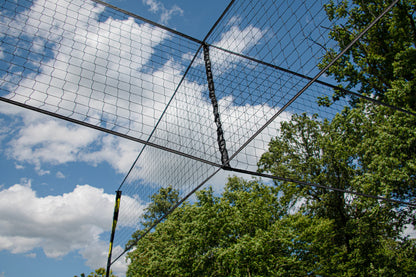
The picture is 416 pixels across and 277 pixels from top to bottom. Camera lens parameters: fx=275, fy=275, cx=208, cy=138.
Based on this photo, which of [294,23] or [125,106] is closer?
[294,23]

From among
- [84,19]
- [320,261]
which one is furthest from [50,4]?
[320,261]

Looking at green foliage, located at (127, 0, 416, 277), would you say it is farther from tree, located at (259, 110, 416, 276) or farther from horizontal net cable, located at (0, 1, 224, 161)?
horizontal net cable, located at (0, 1, 224, 161)

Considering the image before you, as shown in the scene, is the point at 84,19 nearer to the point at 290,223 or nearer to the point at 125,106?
the point at 125,106

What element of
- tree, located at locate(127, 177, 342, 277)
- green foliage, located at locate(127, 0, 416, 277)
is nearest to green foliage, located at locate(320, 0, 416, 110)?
green foliage, located at locate(127, 0, 416, 277)

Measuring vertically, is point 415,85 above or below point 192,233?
above

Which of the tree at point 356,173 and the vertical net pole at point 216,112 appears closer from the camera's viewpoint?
Result: the vertical net pole at point 216,112

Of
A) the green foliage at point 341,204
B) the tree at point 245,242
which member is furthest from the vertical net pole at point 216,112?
the tree at point 245,242

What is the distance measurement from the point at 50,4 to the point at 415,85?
12.7 meters

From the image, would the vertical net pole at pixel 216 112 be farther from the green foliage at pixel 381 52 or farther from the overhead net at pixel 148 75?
the green foliage at pixel 381 52

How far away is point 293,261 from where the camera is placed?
11.5 meters

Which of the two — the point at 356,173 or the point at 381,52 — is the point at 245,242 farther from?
the point at 381,52

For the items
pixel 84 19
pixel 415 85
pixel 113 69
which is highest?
pixel 415 85

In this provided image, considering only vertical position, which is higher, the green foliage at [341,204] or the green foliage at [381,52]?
the green foliage at [381,52]

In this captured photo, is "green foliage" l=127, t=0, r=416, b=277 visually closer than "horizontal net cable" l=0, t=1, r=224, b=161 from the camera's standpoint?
No
